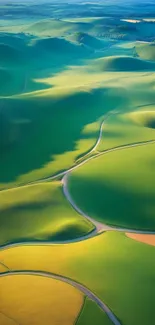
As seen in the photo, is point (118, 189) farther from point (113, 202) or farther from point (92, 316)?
point (92, 316)

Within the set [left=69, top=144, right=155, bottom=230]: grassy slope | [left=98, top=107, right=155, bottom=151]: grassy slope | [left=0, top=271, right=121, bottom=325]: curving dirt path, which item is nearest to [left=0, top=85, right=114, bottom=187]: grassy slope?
[left=98, top=107, right=155, bottom=151]: grassy slope

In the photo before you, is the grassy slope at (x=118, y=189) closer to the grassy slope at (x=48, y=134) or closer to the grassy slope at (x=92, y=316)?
the grassy slope at (x=48, y=134)

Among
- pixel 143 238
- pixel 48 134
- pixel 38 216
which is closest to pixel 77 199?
pixel 38 216

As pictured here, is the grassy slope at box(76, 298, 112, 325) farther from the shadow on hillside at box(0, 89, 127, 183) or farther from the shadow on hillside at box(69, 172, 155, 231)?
the shadow on hillside at box(0, 89, 127, 183)

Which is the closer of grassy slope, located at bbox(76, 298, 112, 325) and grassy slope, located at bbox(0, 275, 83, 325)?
grassy slope, located at bbox(76, 298, 112, 325)

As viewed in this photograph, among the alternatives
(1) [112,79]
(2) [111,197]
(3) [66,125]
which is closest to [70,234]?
(2) [111,197]

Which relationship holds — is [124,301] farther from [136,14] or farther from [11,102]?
[136,14]
